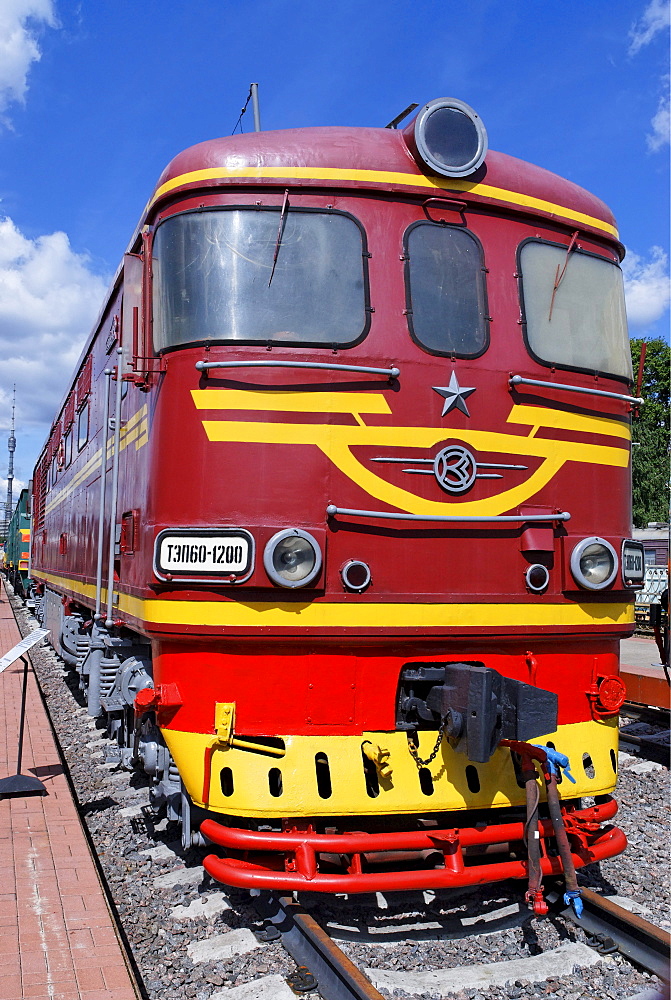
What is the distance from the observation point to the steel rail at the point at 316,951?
3.11 meters

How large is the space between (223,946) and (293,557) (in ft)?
5.89

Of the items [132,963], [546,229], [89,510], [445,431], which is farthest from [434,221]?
[89,510]

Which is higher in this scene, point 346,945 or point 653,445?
point 653,445

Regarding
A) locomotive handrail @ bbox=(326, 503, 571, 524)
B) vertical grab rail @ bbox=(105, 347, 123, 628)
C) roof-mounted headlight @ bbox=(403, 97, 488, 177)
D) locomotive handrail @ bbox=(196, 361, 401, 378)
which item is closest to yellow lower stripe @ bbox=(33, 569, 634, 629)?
locomotive handrail @ bbox=(326, 503, 571, 524)

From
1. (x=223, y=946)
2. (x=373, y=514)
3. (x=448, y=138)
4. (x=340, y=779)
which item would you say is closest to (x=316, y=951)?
(x=223, y=946)

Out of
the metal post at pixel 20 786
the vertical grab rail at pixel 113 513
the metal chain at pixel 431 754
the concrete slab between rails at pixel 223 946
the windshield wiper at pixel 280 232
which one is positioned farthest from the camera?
the metal post at pixel 20 786

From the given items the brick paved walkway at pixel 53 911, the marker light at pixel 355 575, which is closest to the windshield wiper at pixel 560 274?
the marker light at pixel 355 575

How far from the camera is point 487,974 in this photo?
352cm

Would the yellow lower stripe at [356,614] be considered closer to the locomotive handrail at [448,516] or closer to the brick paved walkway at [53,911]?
the locomotive handrail at [448,516]

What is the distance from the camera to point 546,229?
14.8 ft

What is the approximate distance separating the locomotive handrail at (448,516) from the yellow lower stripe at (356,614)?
0.42 m

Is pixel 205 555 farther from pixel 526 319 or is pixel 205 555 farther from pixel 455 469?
pixel 526 319

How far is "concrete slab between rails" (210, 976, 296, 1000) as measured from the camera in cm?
329

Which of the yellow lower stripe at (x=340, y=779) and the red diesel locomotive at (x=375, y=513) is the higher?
the red diesel locomotive at (x=375, y=513)
